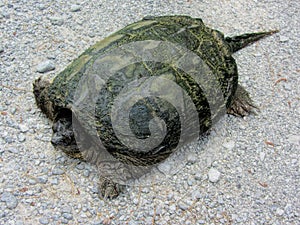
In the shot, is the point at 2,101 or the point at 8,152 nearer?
the point at 8,152

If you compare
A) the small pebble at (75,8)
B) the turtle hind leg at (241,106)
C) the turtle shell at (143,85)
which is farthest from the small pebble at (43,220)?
the small pebble at (75,8)

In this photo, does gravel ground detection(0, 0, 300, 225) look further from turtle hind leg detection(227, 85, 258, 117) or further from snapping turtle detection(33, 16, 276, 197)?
snapping turtle detection(33, 16, 276, 197)

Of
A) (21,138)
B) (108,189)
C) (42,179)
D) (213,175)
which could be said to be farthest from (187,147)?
(21,138)

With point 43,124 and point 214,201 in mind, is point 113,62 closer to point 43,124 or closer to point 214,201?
point 43,124

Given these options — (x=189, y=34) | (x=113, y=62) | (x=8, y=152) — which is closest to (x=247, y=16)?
(x=189, y=34)

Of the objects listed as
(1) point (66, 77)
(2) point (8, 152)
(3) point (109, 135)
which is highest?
(1) point (66, 77)

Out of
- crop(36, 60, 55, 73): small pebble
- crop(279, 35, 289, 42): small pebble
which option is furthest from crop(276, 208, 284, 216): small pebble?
crop(36, 60, 55, 73): small pebble

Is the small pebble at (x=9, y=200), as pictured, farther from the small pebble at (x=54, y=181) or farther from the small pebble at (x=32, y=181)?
the small pebble at (x=54, y=181)

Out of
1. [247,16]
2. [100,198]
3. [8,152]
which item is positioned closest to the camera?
[100,198]
